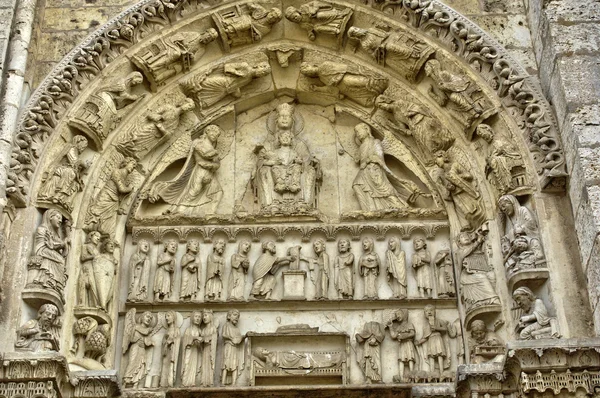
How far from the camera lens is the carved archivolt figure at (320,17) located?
10602 mm

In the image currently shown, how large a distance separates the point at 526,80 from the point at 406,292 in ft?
7.90

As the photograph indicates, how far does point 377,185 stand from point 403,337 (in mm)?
1793

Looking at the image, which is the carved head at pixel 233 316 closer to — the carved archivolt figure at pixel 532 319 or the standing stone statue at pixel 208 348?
the standing stone statue at pixel 208 348

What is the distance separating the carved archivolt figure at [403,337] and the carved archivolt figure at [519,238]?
112 cm

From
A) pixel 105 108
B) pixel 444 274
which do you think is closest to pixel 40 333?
pixel 105 108

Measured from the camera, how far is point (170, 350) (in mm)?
9125

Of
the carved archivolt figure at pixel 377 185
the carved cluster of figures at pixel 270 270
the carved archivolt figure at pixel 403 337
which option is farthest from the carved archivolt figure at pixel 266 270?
the carved archivolt figure at pixel 403 337

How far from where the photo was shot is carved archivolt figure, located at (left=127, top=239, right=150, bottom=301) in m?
9.45

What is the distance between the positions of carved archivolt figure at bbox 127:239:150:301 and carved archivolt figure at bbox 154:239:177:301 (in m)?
0.11

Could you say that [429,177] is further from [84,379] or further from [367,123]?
[84,379]

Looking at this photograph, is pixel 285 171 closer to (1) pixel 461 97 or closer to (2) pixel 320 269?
(2) pixel 320 269

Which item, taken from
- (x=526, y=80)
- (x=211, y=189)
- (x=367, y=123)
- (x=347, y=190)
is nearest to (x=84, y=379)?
(x=211, y=189)

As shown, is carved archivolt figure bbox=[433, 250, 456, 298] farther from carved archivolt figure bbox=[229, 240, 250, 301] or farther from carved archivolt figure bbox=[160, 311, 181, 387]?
carved archivolt figure bbox=[160, 311, 181, 387]

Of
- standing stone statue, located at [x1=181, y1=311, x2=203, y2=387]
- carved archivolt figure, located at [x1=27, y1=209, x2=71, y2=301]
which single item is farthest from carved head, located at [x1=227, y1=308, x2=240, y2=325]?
carved archivolt figure, located at [x1=27, y1=209, x2=71, y2=301]
